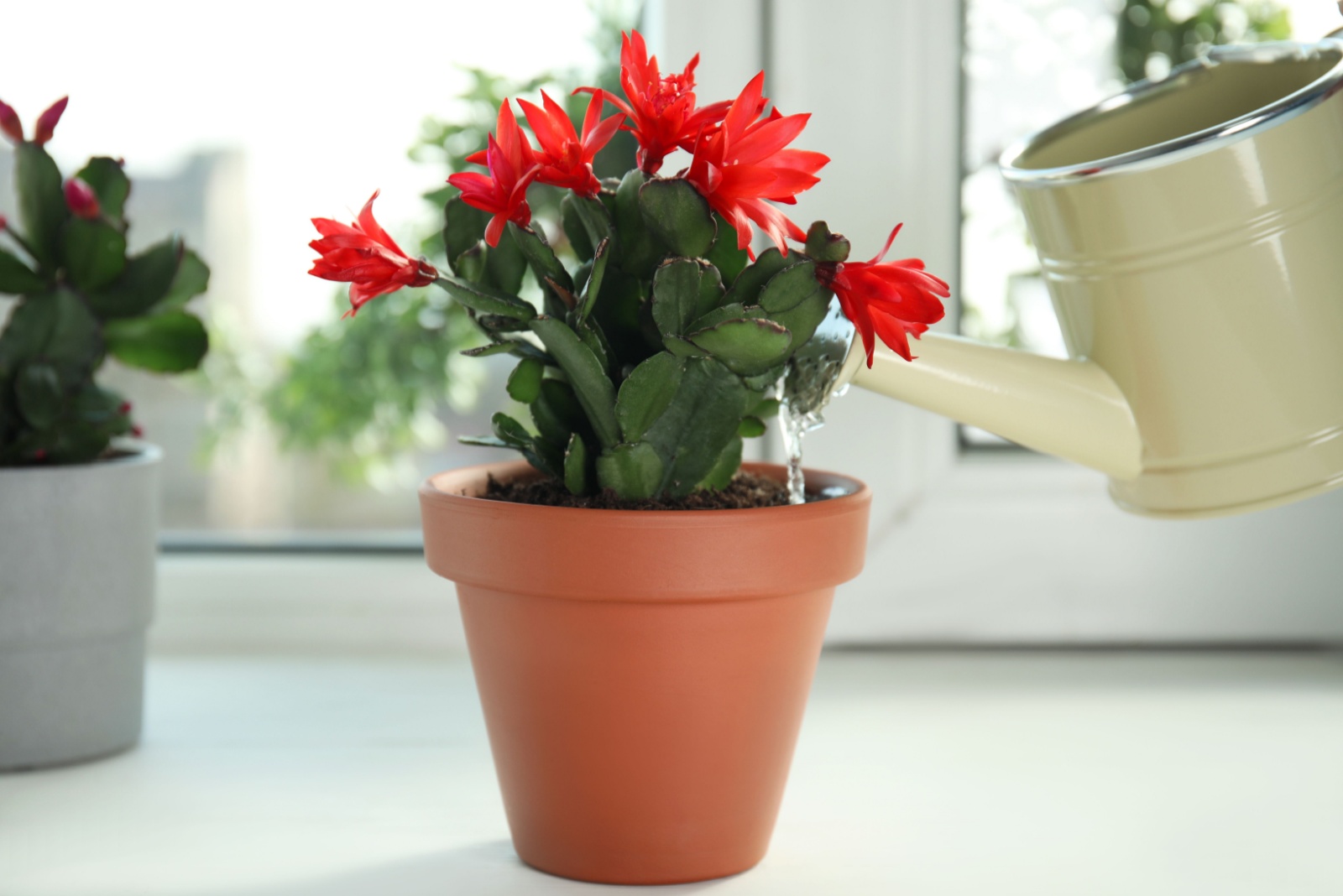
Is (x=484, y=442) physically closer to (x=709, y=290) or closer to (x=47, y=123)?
(x=709, y=290)

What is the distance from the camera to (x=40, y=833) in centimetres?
60

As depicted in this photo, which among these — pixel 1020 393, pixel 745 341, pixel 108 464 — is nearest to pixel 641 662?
pixel 745 341

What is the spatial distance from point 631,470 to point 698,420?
0.14ft

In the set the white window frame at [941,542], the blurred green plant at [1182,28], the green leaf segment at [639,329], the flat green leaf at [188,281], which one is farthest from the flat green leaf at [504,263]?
the blurred green plant at [1182,28]

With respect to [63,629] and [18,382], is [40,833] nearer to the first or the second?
[63,629]

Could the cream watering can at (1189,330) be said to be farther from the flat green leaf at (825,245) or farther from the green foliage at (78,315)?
the green foliage at (78,315)

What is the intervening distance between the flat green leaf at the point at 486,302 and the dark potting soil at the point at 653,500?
0.10 m

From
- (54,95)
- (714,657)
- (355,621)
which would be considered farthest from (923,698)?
(54,95)

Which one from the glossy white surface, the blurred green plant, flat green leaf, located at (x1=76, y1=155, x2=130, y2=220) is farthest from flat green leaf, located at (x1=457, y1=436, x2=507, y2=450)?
the blurred green plant

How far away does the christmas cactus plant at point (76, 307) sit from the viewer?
2.29 ft

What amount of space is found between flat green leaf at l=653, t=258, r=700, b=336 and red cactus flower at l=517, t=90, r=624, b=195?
2.3 inches

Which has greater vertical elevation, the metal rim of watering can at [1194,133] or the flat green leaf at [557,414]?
the metal rim of watering can at [1194,133]

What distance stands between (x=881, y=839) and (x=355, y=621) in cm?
53

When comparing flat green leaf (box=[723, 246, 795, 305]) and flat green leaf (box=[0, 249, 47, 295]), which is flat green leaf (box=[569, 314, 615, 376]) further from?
flat green leaf (box=[0, 249, 47, 295])
